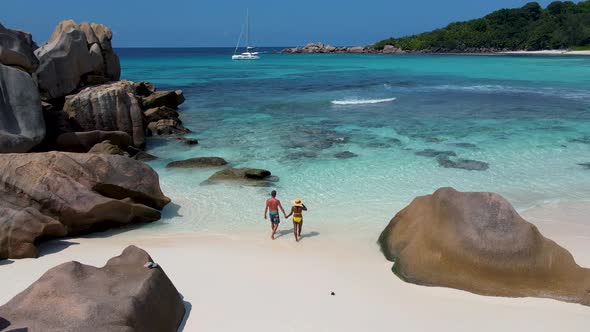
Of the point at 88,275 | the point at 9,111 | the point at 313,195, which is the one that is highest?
the point at 9,111

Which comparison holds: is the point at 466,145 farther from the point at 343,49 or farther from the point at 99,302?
the point at 343,49

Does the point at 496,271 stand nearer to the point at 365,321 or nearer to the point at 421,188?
the point at 365,321

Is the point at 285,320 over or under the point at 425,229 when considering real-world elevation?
under

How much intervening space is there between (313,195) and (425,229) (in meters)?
5.28

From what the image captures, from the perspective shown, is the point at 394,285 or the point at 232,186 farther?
the point at 232,186

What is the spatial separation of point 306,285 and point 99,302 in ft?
11.7

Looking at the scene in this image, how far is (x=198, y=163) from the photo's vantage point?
16.8m

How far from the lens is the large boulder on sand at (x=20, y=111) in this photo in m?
13.9

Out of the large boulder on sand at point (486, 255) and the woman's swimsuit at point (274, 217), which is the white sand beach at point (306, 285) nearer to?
the large boulder on sand at point (486, 255)

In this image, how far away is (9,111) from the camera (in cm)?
1415

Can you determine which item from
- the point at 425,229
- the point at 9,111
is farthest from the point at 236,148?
the point at 425,229

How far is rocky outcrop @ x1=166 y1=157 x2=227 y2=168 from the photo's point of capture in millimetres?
16750

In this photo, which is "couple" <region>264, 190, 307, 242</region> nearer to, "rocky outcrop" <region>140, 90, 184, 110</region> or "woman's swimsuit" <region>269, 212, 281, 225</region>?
"woman's swimsuit" <region>269, 212, 281, 225</region>

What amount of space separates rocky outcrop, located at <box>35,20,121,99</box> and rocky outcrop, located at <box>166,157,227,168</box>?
696 centimetres
